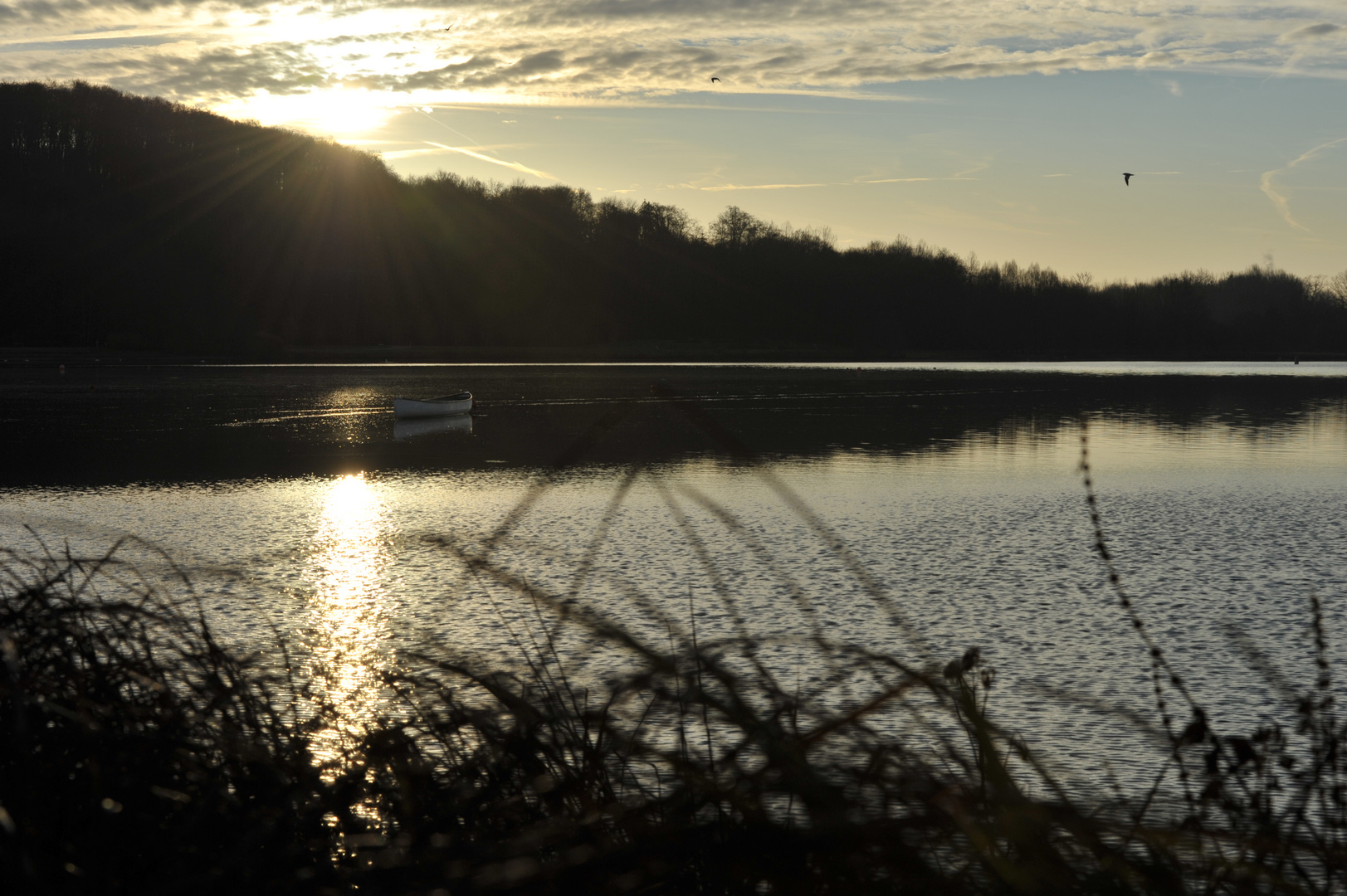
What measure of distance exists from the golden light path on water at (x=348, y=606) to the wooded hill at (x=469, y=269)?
338 feet

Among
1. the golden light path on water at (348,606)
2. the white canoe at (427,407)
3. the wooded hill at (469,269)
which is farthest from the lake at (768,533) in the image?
the wooded hill at (469,269)

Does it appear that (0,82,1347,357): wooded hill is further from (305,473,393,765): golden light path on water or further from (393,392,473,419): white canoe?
(305,473,393,765): golden light path on water

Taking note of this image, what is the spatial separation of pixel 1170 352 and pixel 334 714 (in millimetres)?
141060

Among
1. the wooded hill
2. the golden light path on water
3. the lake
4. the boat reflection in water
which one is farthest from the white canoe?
the wooded hill

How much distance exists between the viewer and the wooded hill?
11912 cm

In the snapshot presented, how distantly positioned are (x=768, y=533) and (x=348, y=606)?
5.08 metres

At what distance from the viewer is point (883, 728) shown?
5965 mm

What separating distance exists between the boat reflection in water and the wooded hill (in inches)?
3367

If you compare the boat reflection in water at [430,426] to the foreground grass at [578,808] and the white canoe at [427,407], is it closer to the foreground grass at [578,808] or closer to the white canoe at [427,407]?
the white canoe at [427,407]

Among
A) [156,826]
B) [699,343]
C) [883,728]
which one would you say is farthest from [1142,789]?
[699,343]

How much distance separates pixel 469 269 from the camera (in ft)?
429

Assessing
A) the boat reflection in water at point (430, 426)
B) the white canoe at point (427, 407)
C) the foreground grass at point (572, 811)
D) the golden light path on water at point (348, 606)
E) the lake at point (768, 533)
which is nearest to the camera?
the foreground grass at point (572, 811)

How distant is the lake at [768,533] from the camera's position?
7035mm

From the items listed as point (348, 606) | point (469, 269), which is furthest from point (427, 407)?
point (469, 269)
